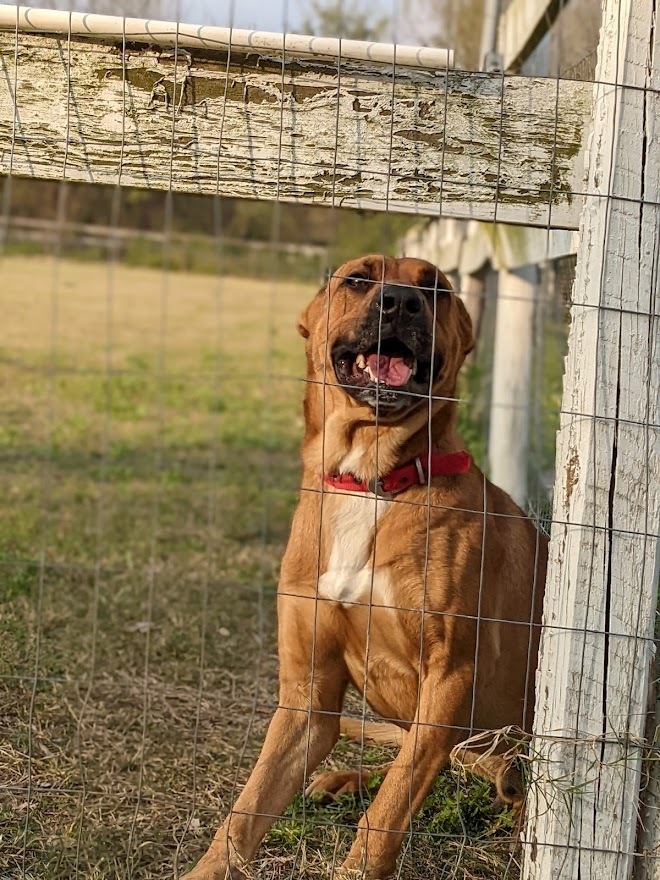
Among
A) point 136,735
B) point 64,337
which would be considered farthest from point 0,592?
point 64,337

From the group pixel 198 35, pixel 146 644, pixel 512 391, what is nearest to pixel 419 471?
pixel 198 35

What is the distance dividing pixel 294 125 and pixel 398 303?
0.69 m

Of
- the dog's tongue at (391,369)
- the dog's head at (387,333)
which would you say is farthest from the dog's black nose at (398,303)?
the dog's tongue at (391,369)

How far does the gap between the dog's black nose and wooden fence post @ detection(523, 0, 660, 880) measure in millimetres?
755

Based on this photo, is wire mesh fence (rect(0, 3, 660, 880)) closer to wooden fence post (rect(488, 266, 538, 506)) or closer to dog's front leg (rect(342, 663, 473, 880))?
dog's front leg (rect(342, 663, 473, 880))

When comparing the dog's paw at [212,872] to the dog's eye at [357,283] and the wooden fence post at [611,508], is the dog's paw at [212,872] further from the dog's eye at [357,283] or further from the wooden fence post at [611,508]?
the dog's eye at [357,283]

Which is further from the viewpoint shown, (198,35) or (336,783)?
(336,783)

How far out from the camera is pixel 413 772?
2.78m

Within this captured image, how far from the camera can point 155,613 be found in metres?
4.95

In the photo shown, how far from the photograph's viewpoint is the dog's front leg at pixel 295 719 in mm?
2965

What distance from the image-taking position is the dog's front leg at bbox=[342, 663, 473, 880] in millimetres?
2748

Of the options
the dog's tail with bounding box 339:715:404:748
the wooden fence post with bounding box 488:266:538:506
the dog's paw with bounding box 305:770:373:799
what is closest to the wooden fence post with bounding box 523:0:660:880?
the dog's paw with bounding box 305:770:373:799

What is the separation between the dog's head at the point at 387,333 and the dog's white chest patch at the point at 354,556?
31cm

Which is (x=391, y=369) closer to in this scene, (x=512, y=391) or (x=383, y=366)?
(x=383, y=366)
